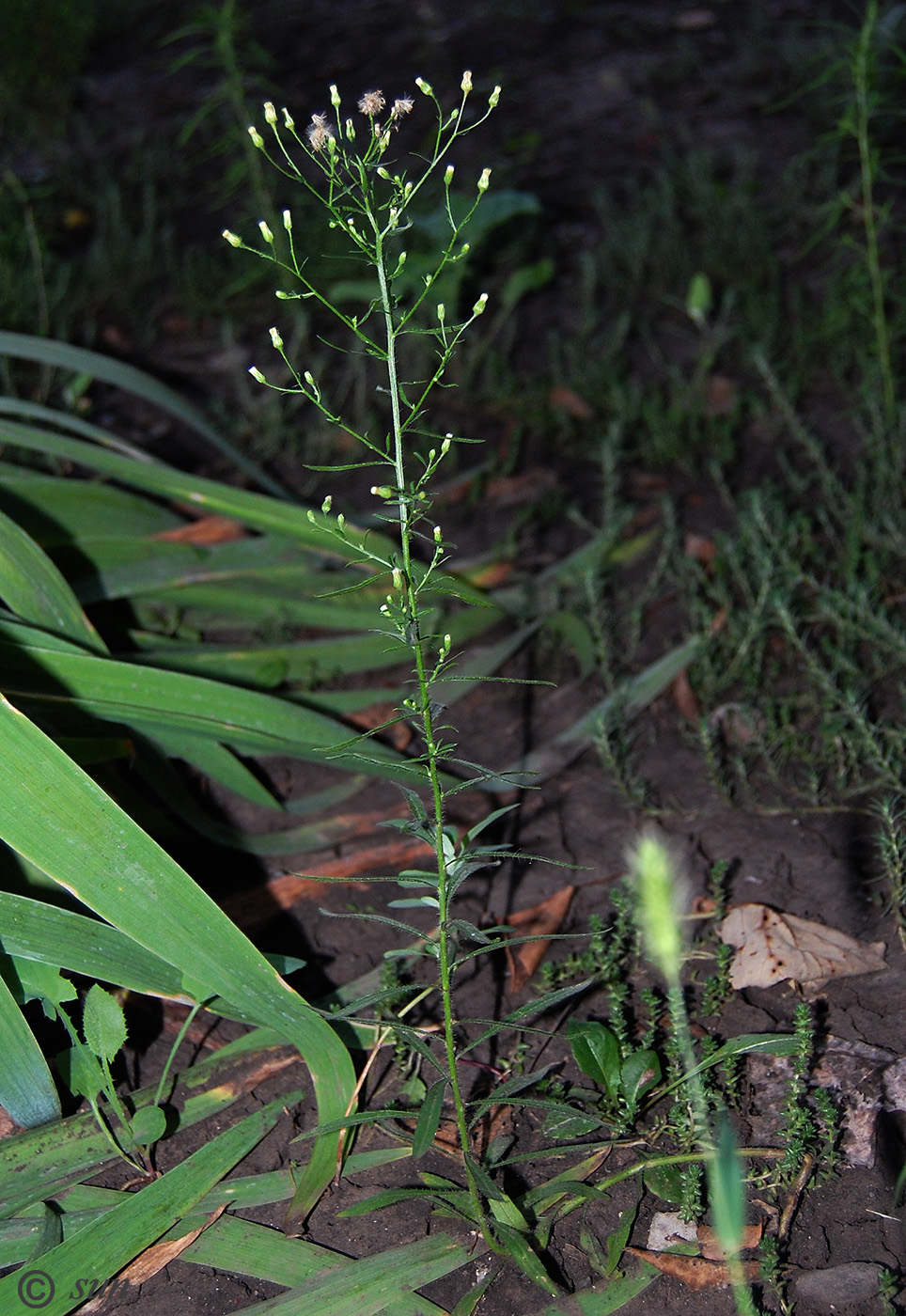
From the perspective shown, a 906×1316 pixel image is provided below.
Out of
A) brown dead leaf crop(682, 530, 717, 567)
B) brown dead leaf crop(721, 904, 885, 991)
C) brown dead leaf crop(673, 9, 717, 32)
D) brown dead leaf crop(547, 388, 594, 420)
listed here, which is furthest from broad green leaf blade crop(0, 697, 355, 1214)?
brown dead leaf crop(673, 9, 717, 32)

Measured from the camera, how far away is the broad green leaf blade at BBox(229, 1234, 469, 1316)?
1403 mm

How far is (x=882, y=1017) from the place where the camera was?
1694 millimetres

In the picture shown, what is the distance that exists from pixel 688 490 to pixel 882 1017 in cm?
178

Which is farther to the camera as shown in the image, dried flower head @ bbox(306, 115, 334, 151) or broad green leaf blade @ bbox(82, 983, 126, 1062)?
broad green leaf blade @ bbox(82, 983, 126, 1062)

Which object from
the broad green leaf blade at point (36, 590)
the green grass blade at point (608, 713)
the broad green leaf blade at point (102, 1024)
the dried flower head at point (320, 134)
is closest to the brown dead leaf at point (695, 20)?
the green grass blade at point (608, 713)

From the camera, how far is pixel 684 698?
2.46 meters

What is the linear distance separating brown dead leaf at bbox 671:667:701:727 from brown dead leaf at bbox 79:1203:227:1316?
4.60 ft

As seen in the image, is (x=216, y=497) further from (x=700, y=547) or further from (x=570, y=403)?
(x=570, y=403)

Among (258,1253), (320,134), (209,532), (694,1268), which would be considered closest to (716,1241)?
(694,1268)

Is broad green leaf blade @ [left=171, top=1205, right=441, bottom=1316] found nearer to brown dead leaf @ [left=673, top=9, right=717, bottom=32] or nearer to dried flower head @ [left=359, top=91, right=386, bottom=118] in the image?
dried flower head @ [left=359, top=91, right=386, bottom=118]

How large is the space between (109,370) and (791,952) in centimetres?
190

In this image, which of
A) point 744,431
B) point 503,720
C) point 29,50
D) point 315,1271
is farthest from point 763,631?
point 29,50

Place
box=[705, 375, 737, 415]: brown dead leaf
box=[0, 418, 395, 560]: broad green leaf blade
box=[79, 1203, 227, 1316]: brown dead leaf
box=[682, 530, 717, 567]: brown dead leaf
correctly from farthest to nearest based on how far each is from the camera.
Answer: box=[705, 375, 737, 415]: brown dead leaf, box=[682, 530, 717, 567]: brown dead leaf, box=[0, 418, 395, 560]: broad green leaf blade, box=[79, 1203, 227, 1316]: brown dead leaf

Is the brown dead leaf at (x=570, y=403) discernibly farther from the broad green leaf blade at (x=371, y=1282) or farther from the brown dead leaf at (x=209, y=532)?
the broad green leaf blade at (x=371, y=1282)
